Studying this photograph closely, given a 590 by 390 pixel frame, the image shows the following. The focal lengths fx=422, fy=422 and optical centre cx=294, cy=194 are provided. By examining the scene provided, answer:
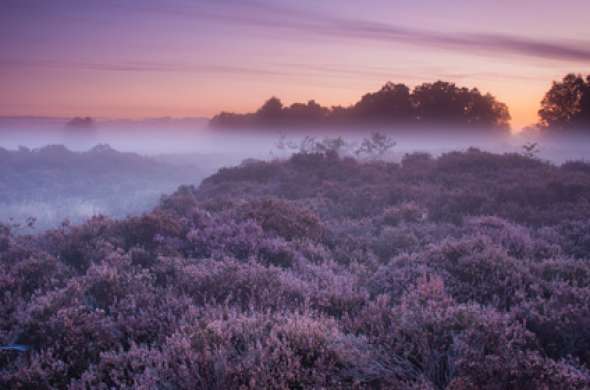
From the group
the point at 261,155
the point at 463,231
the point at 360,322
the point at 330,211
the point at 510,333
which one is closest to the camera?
the point at 510,333

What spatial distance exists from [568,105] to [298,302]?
51.6 metres

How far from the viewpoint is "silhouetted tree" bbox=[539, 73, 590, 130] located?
44594 mm

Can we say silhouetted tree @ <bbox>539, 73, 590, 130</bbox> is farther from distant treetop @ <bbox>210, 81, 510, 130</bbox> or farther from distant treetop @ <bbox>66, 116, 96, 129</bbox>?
distant treetop @ <bbox>66, 116, 96, 129</bbox>

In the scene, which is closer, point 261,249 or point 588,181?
point 261,249

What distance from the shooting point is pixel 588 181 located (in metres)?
14.8

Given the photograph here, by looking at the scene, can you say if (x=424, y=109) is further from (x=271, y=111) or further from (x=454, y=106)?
(x=271, y=111)

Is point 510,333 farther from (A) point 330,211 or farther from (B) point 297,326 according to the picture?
(A) point 330,211

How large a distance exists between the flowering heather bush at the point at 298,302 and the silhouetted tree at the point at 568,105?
39827 millimetres

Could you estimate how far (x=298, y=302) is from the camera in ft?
18.7

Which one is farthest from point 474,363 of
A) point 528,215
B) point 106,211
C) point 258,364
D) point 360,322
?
point 106,211

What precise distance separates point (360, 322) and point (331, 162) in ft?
56.8

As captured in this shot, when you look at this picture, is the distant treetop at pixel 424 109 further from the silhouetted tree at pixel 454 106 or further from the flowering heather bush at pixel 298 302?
the flowering heather bush at pixel 298 302

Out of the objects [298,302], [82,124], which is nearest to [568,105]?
[298,302]

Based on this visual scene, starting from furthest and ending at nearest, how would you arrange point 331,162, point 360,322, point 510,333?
point 331,162 → point 360,322 → point 510,333
